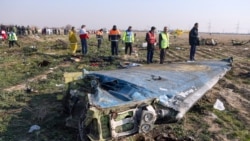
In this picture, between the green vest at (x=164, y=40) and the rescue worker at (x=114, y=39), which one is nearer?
the green vest at (x=164, y=40)

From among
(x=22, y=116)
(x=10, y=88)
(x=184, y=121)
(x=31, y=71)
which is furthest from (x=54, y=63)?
(x=184, y=121)

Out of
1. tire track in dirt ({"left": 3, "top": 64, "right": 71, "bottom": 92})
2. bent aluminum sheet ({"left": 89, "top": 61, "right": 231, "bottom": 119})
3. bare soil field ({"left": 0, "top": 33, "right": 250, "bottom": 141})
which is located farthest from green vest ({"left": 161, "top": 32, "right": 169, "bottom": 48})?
bent aluminum sheet ({"left": 89, "top": 61, "right": 231, "bottom": 119})

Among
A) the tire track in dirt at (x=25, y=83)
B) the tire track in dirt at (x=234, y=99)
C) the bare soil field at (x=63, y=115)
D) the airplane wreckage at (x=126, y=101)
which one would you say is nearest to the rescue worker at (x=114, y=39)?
the tire track in dirt at (x=25, y=83)

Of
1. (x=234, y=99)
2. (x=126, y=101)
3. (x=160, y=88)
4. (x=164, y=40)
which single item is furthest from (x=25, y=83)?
(x=234, y=99)

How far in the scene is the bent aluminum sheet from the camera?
14.8 ft

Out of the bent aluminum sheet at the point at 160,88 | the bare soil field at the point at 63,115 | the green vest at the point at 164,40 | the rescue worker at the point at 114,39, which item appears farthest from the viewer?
the rescue worker at the point at 114,39

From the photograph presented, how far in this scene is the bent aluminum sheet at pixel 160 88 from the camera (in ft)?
14.8

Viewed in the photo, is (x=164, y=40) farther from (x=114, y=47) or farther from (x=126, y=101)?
(x=126, y=101)

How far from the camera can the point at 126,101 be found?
14.5 ft

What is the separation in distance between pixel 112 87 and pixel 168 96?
965mm

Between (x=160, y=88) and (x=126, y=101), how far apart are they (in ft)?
3.37

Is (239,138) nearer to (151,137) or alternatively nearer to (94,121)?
(151,137)

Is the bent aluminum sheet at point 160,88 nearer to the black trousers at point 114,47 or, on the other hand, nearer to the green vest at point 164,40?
the green vest at point 164,40

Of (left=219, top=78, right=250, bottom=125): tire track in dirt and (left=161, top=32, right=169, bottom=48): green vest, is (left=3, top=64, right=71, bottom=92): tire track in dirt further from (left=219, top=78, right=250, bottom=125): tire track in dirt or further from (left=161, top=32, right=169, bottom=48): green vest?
(left=219, top=78, right=250, bottom=125): tire track in dirt
